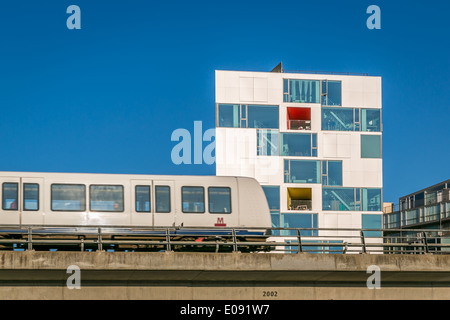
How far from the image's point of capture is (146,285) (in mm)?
21219

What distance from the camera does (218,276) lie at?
21.4 metres

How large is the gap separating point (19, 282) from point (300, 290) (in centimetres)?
753

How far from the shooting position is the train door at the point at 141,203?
29328mm

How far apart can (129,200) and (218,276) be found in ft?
28.8

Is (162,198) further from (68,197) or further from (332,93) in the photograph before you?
(332,93)

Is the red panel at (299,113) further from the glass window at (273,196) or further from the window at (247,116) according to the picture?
the glass window at (273,196)

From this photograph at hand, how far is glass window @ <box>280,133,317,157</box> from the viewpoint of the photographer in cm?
5906

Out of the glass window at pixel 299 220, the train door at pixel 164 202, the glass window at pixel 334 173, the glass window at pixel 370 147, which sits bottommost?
the glass window at pixel 299 220

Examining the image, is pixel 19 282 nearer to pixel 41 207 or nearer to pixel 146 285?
pixel 146 285

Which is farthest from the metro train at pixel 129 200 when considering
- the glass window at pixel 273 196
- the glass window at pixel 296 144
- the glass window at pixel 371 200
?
the glass window at pixel 371 200

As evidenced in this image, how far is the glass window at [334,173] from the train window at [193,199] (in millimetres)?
29668
